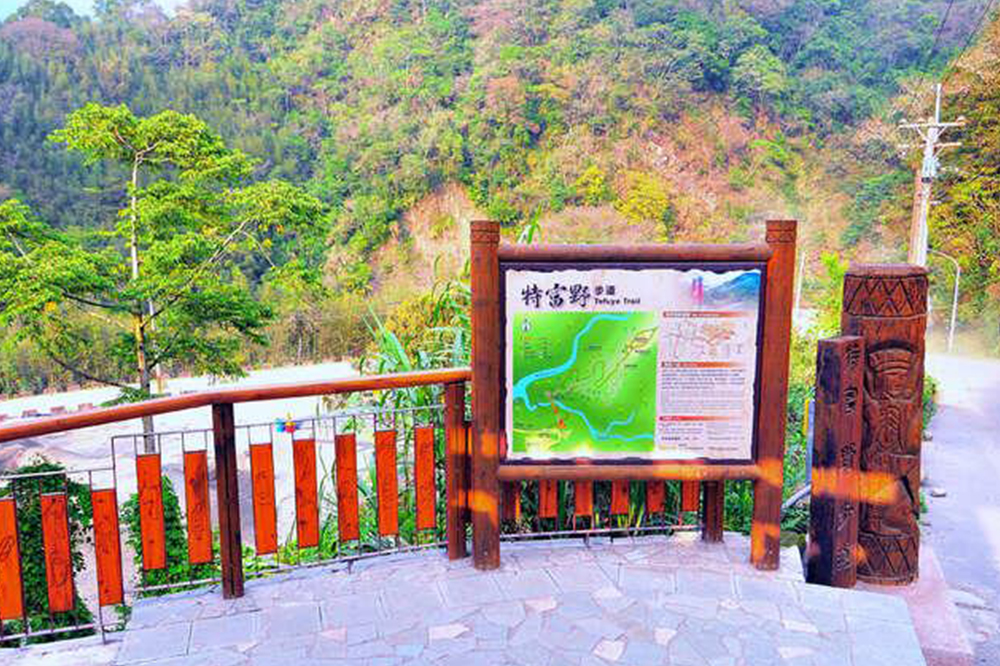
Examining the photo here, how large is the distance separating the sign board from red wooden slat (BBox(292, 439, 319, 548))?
2.25 ft

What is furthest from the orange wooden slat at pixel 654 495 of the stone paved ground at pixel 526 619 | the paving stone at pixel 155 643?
the paving stone at pixel 155 643

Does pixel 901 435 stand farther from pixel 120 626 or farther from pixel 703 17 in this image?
pixel 703 17

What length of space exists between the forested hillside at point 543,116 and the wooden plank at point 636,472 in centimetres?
2169

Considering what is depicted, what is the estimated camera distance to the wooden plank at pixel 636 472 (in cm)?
271

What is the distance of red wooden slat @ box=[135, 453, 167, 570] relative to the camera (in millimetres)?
2404

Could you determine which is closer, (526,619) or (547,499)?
(526,619)

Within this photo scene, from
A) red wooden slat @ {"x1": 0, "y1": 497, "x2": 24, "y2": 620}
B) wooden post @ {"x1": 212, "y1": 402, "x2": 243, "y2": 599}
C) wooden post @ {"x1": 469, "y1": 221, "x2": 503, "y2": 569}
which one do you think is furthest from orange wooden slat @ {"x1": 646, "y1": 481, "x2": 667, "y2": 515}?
red wooden slat @ {"x1": 0, "y1": 497, "x2": 24, "y2": 620}

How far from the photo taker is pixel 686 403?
8.94ft

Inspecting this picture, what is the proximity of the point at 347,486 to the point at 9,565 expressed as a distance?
1021 mm

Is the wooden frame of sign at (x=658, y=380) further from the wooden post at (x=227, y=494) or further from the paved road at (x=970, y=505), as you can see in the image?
the paved road at (x=970, y=505)

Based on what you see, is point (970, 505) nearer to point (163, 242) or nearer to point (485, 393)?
point (485, 393)

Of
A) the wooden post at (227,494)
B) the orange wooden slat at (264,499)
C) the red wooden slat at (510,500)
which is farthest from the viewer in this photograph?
the red wooden slat at (510,500)

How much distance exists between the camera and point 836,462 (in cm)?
262

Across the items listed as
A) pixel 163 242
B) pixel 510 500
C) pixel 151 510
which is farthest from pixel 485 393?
pixel 163 242
